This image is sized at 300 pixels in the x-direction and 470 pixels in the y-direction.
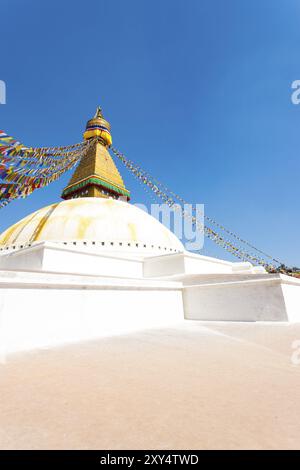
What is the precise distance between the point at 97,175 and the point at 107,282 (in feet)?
35.4

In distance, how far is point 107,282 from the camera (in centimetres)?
529

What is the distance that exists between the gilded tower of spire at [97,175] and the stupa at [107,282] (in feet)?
11.1

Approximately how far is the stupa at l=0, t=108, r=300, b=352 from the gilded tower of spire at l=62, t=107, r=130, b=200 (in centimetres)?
337

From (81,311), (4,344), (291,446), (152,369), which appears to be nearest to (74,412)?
(152,369)

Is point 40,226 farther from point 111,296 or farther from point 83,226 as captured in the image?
point 111,296

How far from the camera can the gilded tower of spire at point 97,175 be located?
14852mm

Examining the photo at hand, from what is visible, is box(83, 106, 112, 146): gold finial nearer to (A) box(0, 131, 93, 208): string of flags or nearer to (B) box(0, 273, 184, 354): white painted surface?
(A) box(0, 131, 93, 208): string of flags

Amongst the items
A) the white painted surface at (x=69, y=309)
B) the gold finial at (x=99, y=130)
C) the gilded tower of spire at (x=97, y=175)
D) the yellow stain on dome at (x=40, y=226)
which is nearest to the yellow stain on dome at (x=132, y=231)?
the yellow stain on dome at (x=40, y=226)

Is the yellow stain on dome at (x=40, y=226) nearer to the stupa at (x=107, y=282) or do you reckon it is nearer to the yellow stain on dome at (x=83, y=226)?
the stupa at (x=107, y=282)

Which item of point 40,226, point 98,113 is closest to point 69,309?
point 40,226

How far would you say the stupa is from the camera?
13.5 feet

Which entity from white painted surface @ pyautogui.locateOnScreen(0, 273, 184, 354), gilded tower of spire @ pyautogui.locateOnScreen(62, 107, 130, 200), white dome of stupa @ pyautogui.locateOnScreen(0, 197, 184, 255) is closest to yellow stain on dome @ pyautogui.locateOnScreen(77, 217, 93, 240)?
white dome of stupa @ pyautogui.locateOnScreen(0, 197, 184, 255)

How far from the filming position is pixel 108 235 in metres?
9.88

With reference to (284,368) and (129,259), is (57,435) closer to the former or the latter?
(284,368)
